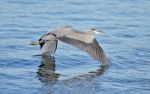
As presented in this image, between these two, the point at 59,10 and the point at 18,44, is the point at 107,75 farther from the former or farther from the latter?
the point at 59,10

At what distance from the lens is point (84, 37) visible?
1274 centimetres

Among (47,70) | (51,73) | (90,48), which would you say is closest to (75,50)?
(90,48)

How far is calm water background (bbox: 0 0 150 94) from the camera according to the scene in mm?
11203

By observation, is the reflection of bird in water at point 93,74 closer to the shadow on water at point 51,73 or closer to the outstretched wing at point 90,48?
the shadow on water at point 51,73

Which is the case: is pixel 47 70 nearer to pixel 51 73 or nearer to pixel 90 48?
pixel 51 73

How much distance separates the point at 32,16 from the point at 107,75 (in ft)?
22.7

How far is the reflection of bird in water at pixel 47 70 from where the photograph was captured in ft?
38.2

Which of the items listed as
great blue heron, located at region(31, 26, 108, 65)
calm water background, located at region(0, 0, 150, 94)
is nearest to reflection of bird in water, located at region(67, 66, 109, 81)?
calm water background, located at region(0, 0, 150, 94)

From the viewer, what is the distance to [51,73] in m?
12.2

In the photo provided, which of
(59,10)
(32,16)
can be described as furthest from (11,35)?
(59,10)

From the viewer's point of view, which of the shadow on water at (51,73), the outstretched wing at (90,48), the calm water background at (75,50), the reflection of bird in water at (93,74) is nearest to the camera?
the calm water background at (75,50)

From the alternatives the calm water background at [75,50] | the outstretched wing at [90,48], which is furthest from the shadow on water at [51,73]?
the outstretched wing at [90,48]

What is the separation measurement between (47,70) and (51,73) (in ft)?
1.32

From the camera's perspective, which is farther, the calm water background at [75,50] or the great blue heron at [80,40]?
the great blue heron at [80,40]
